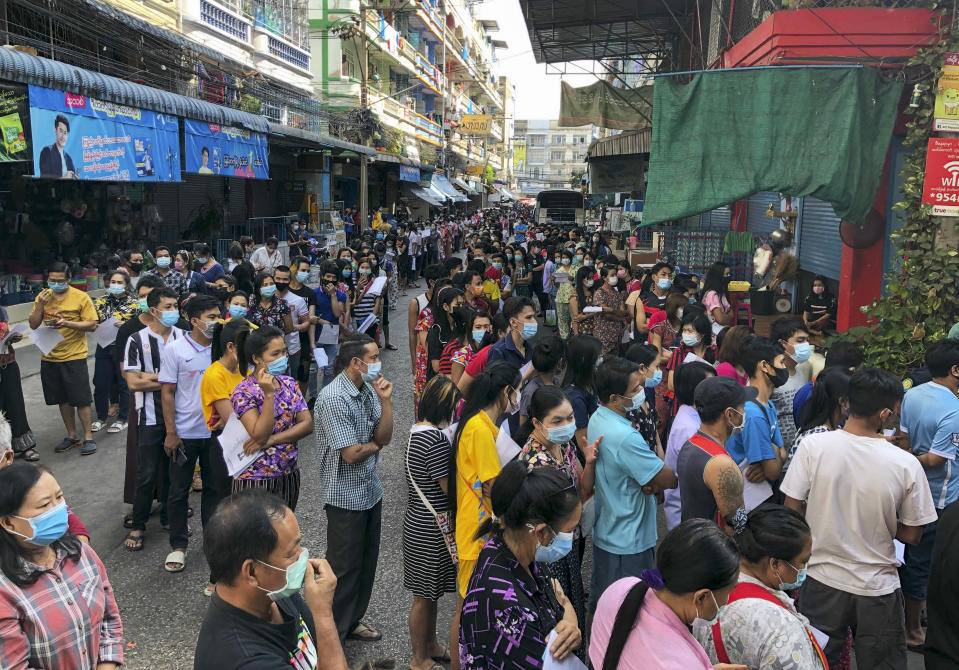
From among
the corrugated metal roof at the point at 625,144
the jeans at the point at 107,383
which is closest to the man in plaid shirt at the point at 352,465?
the jeans at the point at 107,383

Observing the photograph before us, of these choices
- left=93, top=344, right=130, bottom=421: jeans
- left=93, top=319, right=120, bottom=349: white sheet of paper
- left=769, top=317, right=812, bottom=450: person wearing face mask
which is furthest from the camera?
left=93, top=344, right=130, bottom=421: jeans

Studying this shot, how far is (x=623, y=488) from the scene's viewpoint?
11.2 ft

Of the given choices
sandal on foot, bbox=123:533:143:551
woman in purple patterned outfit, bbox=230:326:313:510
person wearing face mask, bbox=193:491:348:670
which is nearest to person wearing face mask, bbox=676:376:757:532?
person wearing face mask, bbox=193:491:348:670

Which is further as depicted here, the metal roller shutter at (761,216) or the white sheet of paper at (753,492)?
the metal roller shutter at (761,216)

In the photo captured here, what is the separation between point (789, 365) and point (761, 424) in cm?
109

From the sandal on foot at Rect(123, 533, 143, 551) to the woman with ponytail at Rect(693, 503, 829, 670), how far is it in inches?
166

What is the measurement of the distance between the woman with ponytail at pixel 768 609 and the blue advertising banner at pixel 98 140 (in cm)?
934

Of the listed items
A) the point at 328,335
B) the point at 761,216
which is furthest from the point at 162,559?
the point at 761,216

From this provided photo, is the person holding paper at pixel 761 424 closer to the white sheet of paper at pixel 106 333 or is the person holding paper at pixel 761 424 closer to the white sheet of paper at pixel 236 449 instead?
the white sheet of paper at pixel 236 449

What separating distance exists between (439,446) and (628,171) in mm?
17047

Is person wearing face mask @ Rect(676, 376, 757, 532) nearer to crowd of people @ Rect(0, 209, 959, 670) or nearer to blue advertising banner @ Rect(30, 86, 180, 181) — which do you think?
crowd of people @ Rect(0, 209, 959, 670)

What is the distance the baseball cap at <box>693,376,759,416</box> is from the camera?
3.37 m

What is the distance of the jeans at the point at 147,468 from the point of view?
511 centimetres

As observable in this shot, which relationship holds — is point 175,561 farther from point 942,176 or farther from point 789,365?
Result: point 942,176
